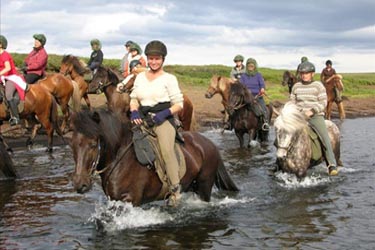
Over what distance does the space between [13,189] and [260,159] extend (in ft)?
19.6

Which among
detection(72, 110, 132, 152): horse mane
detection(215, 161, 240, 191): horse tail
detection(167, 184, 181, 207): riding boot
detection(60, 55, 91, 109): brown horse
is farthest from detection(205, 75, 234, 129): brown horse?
detection(72, 110, 132, 152): horse mane

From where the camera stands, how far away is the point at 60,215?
26.1ft

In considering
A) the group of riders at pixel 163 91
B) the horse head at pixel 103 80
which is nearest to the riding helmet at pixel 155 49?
the group of riders at pixel 163 91

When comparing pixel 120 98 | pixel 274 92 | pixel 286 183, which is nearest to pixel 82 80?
pixel 120 98

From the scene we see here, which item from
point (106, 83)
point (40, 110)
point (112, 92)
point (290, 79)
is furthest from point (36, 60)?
point (290, 79)

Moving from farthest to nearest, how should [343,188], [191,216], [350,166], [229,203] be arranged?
[350,166]
[343,188]
[229,203]
[191,216]

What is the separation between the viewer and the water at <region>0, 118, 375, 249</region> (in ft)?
21.7

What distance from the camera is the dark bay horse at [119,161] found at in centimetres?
594

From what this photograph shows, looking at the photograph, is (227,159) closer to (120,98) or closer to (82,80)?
(120,98)

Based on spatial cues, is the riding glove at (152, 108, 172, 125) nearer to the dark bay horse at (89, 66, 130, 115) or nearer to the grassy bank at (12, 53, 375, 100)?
the dark bay horse at (89, 66, 130, 115)

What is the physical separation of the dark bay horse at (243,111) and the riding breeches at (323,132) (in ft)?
16.0

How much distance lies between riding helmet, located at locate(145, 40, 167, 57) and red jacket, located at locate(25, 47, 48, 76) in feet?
31.7

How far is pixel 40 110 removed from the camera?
14.8 m

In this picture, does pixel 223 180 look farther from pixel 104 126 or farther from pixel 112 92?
pixel 112 92
